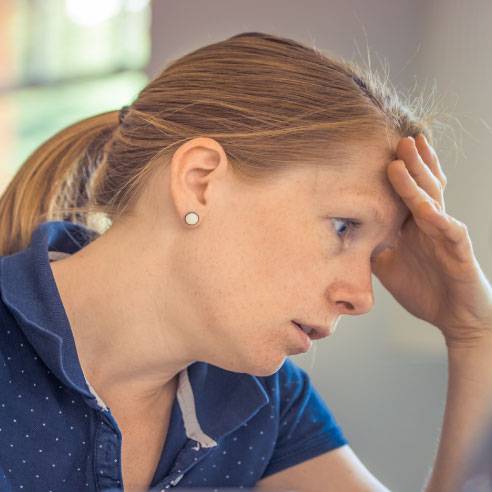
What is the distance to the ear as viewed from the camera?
104cm

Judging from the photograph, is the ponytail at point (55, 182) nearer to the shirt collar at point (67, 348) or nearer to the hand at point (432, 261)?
the shirt collar at point (67, 348)

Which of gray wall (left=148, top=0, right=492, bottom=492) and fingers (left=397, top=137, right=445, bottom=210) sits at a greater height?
fingers (left=397, top=137, right=445, bottom=210)

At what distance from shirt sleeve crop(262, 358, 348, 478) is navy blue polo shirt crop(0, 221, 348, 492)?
3 centimetres

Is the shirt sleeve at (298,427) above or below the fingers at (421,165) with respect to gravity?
below

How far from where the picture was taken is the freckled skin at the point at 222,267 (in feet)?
3.41

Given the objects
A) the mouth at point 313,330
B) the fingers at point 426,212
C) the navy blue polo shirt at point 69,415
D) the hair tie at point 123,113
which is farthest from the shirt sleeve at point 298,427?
the hair tie at point 123,113

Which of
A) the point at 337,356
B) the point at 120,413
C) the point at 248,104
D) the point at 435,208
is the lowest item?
the point at 337,356

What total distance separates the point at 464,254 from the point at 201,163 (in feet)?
1.18

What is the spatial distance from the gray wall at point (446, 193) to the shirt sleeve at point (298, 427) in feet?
1.33

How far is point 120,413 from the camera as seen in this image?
112cm

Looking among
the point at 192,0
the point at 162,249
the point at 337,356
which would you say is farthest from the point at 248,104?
the point at 192,0

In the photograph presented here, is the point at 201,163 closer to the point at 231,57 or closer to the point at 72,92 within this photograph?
the point at 231,57

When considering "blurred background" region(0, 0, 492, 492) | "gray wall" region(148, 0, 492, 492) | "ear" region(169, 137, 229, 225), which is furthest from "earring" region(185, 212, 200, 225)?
"gray wall" region(148, 0, 492, 492)

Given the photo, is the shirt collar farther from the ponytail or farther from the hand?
the hand
